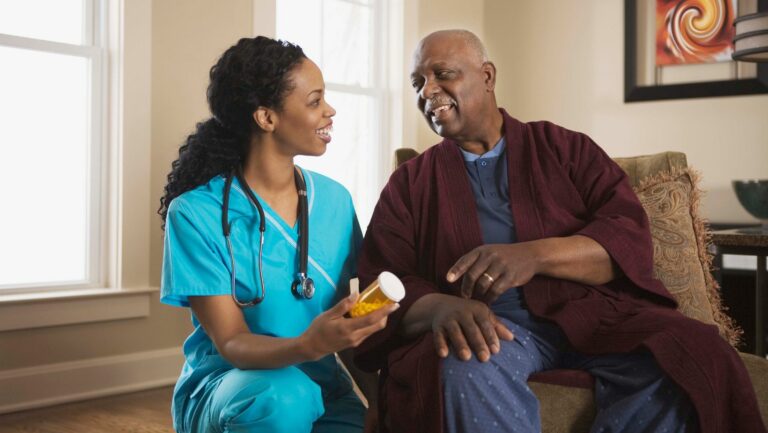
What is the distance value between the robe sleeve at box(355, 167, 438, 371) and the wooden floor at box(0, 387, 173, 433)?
49.1 inches

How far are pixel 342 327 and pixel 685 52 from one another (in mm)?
3576

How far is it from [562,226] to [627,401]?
45 cm

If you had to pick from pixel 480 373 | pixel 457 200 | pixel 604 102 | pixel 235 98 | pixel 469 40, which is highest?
pixel 604 102

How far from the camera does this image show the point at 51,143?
10.5 feet

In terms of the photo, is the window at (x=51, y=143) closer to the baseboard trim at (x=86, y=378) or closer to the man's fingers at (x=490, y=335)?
the baseboard trim at (x=86, y=378)

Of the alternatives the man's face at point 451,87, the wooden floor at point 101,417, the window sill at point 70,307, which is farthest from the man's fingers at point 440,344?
the window sill at point 70,307

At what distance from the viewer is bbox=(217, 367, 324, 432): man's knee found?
1.51 meters

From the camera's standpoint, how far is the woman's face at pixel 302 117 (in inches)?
71.1

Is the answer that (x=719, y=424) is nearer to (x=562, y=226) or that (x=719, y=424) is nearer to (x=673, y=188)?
(x=562, y=226)

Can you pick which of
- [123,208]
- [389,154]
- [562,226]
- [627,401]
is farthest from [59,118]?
[627,401]

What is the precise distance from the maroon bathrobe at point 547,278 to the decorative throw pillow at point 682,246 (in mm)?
186

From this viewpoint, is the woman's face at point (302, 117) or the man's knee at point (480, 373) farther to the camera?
the woman's face at point (302, 117)

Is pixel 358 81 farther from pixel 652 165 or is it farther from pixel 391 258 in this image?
pixel 391 258

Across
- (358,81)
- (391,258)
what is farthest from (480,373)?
(358,81)
